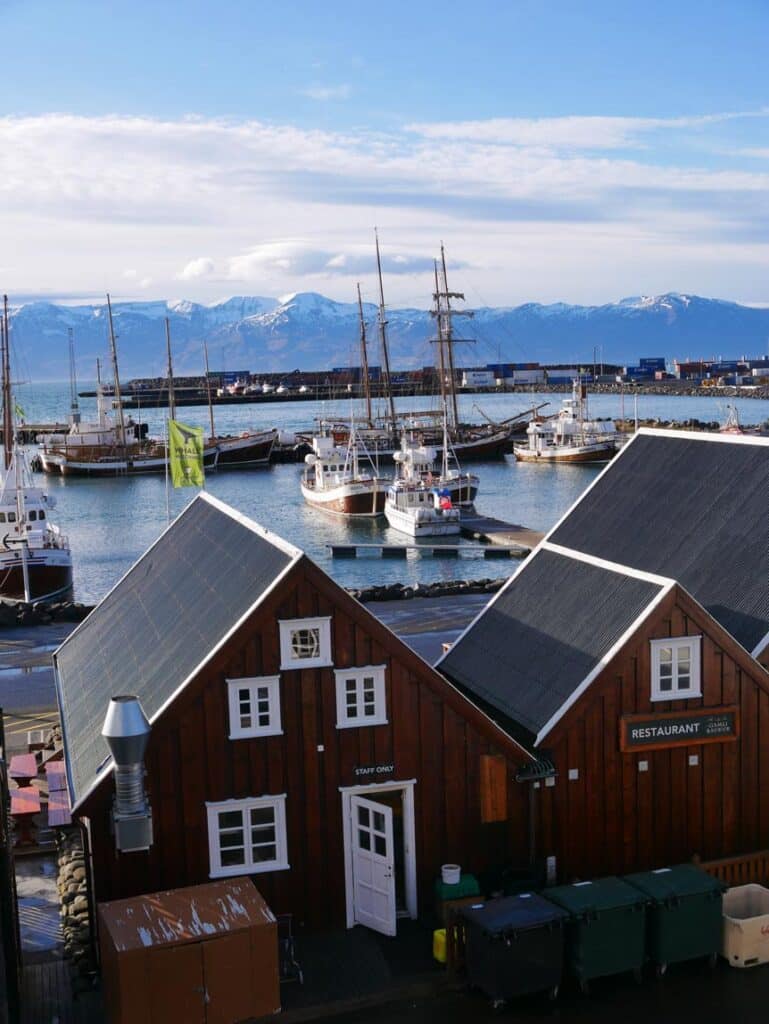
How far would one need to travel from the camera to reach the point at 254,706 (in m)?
16.9

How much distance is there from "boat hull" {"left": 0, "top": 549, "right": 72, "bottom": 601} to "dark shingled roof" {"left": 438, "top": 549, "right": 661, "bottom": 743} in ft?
125

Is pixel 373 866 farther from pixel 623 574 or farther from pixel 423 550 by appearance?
pixel 423 550

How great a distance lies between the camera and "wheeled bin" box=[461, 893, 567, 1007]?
50.2 ft

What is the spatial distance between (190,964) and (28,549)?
44.2 m

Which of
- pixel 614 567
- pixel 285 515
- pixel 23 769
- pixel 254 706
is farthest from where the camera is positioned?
pixel 285 515

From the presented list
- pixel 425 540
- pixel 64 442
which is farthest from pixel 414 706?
pixel 64 442

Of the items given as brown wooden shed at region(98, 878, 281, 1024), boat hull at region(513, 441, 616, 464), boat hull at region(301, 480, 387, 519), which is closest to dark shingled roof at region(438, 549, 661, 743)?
brown wooden shed at region(98, 878, 281, 1024)

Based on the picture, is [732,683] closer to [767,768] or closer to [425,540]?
[767,768]

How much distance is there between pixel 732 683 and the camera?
60.7ft

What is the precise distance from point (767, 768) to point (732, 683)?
1.66 m

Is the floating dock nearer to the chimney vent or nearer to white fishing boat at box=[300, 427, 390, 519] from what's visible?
white fishing boat at box=[300, 427, 390, 519]

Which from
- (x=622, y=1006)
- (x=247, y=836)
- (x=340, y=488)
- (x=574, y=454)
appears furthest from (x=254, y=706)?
(x=574, y=454)

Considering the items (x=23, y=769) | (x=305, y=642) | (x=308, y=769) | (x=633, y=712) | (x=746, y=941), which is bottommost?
(x=746, y=941)

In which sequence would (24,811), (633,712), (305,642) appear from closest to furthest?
(305,642) → (633,712) → (24,811)
